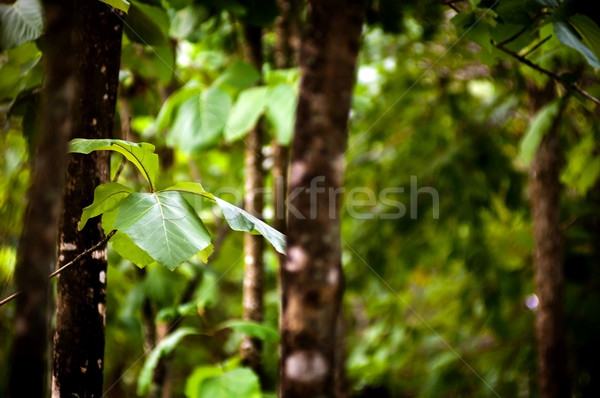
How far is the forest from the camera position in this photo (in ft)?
3.29

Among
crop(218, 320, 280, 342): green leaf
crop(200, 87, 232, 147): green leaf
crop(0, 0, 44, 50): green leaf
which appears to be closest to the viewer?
crop(0, 0, 44, 50): green leaf

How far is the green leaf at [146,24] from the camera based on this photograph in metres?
1.72

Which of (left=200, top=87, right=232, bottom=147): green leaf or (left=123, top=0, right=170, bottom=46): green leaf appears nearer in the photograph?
(left=123, top=0, right=170, bottom=46): green leaf

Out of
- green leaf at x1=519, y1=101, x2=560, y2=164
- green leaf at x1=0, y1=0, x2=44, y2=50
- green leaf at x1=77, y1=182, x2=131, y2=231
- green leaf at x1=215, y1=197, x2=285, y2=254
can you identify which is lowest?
green leaf at x1=519, y1=101, x2=560, y2=164

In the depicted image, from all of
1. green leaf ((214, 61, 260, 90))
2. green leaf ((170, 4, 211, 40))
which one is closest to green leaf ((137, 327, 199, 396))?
green leaf ((214, 61, 260, 90))

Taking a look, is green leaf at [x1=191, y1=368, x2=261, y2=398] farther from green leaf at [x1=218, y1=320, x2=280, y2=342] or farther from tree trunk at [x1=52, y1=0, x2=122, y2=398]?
tree trunk at [x1=52, y1=0, x2=122, y2=398]

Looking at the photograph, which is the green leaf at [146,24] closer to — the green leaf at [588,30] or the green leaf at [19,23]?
the green leaf at [19,23]

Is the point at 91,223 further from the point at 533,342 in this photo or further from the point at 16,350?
the point at 533,342

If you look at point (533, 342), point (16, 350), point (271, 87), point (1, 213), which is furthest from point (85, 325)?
point (533, 342)

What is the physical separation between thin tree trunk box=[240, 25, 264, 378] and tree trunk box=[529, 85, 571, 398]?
192cm

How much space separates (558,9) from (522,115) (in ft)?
8.95

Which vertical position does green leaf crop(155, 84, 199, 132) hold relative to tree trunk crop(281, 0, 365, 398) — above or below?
above

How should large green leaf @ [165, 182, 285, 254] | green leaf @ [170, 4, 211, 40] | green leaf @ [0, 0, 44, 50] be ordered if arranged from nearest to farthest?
large green leaf @ [165, 182, 285, 254], green leaf @ [0, 0, 44, 50], green leaf @ [170, 4, 211, 40]

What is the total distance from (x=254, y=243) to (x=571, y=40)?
1.97 metres
